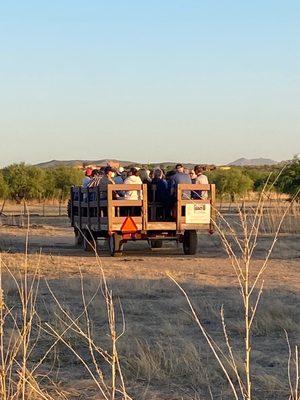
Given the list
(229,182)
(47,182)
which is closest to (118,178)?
(229,182)

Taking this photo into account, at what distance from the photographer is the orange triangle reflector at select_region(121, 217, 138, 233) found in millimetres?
18016

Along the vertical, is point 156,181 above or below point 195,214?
above

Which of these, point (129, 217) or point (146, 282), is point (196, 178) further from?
point (146, 282)

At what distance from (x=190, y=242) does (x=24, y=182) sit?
4170 centimetres

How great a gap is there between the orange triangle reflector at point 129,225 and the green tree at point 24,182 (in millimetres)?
42255

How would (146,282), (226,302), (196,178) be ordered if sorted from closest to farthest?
(226,302)
(146,282)
(196,178)

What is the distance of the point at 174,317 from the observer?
1001cm

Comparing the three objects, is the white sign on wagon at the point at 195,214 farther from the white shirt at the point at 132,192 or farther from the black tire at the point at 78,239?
the black tire at the point at 78,239

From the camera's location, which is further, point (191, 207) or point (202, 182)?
point (202, 182)

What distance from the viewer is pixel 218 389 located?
667 centimetres

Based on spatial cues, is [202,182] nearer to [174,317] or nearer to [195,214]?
[195,214]

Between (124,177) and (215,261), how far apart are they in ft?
10.7

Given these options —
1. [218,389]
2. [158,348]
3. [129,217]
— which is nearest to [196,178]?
[129,217]

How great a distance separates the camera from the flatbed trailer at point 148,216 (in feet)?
59.1
